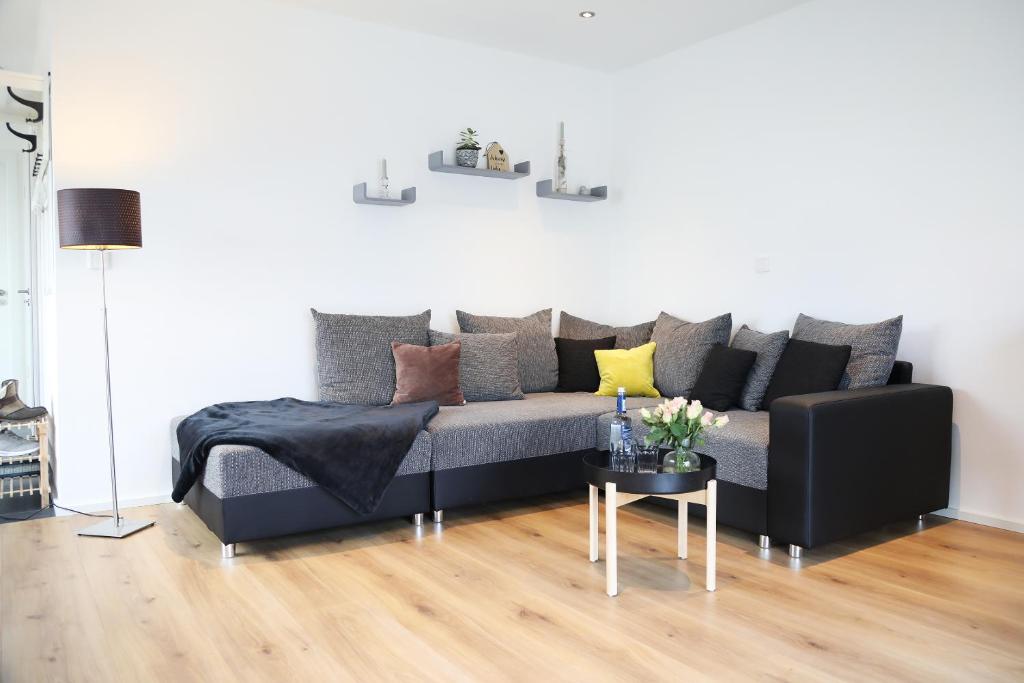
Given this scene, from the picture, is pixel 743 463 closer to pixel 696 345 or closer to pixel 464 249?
pixel 696 345

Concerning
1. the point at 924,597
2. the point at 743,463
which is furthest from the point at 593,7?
the point at 924,597

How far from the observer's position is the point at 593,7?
4320 millimetres

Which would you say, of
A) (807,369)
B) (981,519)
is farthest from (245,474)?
(981,519)

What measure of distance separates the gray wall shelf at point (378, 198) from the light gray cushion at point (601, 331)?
1324mm

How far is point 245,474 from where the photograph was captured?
318cm

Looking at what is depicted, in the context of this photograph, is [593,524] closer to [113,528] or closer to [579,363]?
[579,363]

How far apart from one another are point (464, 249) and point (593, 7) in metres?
1.63

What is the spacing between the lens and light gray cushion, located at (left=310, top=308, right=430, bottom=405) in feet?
14.0

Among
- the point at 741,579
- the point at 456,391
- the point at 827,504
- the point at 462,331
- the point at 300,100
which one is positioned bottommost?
the point at 741,579

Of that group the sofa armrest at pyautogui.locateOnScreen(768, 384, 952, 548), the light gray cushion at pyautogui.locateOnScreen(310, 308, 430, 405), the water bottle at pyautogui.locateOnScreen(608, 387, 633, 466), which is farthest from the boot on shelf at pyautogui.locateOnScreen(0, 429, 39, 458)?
the sofa armrest at pyautogui.locateOnScreen(768, 384, 952, 548)

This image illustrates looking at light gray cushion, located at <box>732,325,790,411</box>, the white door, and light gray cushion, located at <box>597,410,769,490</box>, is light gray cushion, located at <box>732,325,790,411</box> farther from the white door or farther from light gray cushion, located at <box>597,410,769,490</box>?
the white door

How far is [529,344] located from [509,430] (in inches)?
44.1

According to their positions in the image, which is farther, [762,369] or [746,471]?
[762,369]

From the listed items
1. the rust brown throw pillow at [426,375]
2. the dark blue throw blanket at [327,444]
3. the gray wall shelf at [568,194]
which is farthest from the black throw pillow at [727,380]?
the gray wall shelf at [568,194]
